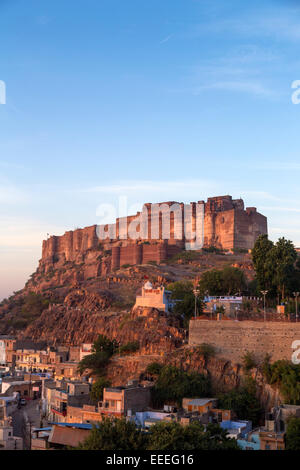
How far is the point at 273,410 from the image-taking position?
3070 centimetres

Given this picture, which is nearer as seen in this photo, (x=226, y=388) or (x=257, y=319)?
(x=226, y=388)

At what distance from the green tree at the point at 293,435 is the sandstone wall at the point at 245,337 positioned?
7798mm

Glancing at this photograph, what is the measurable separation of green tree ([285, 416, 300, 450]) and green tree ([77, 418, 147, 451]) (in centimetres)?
732

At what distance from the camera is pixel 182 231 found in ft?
290

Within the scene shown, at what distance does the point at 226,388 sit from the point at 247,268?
33.4 metres

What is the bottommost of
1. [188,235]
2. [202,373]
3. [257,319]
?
[202,373]

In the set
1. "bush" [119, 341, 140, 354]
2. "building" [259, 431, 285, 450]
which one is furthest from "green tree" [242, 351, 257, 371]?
"bush" [119, 341, 140, 354]

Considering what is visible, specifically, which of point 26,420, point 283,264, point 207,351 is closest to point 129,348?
point 207,351

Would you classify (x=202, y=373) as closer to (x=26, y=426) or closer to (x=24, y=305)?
(x=26, y=426)

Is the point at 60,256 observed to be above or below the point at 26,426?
above

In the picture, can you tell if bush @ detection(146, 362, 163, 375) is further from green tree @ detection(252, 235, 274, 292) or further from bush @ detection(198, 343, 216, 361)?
green tree @ detection(252, 235, 274, 292)

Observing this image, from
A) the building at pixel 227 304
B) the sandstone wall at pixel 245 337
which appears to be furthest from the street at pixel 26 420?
the building at pixel 227 304

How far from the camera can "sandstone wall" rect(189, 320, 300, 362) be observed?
35.4 m
